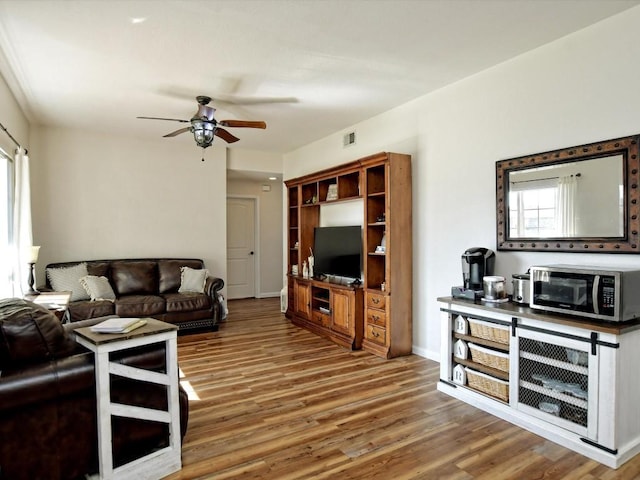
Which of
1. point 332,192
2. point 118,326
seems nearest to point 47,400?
A: point 118,326

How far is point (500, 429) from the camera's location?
105 inches

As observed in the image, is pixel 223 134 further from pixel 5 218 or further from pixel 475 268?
pixel 475 268

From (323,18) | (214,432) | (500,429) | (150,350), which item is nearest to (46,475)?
(150,350)

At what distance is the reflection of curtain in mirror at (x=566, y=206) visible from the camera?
287 centimetres

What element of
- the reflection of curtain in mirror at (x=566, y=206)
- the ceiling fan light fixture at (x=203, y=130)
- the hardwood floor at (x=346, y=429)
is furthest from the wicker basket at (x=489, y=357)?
the ceiling fan light fixture at (x=203, y=130)

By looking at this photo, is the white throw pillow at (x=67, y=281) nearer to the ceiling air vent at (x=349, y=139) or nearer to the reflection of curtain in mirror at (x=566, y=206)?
the ceiling air vent at (x=349, y=139)

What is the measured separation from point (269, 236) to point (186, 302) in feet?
11.2

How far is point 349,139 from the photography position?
211 inches

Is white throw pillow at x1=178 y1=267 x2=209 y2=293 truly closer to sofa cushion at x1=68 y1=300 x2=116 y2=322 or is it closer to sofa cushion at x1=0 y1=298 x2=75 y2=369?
sofa cushion at x1=68 y1=300 x2=116 y2=322

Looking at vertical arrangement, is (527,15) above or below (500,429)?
above

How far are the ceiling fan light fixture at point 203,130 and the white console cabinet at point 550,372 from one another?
8.90ft

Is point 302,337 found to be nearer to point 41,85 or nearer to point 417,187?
point 417,187

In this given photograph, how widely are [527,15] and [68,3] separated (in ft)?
9.70

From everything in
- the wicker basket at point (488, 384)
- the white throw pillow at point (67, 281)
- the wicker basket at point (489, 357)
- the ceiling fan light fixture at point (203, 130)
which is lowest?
the wicker basket at point (488, 384)
